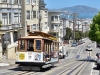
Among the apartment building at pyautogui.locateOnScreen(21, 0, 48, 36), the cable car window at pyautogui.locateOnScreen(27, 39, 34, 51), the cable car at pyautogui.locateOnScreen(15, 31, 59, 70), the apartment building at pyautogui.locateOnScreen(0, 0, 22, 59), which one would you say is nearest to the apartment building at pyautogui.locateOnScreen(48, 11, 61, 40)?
the apartment building at pyautogui.locateOnScreen(21, 0, 48, 36)

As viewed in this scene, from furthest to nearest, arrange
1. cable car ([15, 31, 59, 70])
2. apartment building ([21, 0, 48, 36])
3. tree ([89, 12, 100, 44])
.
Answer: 1. apartment building ([21, 0, 48, 36])
2. tree ([89, 12, 100, 44])
3. cable car ([15, 31, 59, 70])

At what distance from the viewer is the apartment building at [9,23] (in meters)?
45.1

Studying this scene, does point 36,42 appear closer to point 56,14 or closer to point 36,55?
point 36,55

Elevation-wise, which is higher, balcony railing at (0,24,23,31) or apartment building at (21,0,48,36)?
apartment building at (21,0,48,36)

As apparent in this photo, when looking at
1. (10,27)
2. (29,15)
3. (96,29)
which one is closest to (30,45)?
(10,27)

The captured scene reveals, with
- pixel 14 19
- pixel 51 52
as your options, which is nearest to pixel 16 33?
pixel 14 19

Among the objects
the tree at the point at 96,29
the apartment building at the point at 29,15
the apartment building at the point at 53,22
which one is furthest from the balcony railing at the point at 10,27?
the apartment building at the point at 53,22

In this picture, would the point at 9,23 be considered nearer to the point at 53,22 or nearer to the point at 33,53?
the point at 33,53

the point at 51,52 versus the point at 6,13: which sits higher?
the point at 6,13

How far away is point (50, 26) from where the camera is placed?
9456 centimetres

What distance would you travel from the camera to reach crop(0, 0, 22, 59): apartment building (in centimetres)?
4512

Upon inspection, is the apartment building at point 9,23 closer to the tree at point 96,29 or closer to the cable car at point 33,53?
the tree at point 96,29

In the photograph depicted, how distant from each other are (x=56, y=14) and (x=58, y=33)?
5.19 m

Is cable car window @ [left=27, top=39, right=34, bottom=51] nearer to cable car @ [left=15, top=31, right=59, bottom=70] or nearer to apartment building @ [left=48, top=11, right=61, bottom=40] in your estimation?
cable car @ [left=15, top=31, right=59, bottom=70]
